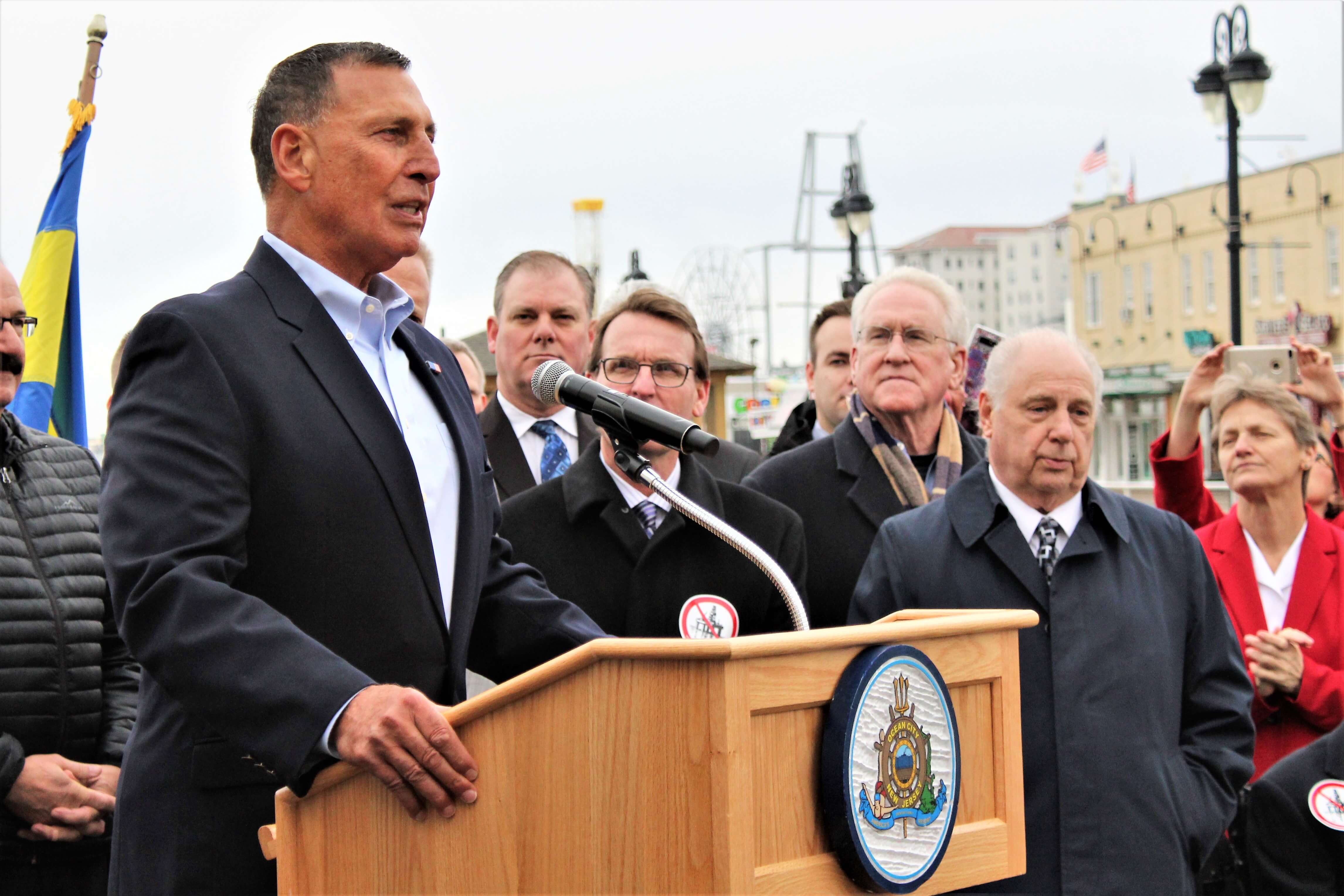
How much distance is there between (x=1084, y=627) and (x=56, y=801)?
2.59m

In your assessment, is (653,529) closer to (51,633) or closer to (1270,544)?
(51,633)

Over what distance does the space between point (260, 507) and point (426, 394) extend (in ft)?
1.53

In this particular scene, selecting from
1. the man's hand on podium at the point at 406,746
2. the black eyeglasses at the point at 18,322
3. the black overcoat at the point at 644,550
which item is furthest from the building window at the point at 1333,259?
the man's hand on podium at the point at 406,746

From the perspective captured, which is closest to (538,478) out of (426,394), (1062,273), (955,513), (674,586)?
(674,586)

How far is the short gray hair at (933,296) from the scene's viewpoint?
4.66m

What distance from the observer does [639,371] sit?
4012 millimetres

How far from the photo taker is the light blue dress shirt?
241 cm

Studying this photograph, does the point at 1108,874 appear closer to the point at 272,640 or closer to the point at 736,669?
the point at 736,669

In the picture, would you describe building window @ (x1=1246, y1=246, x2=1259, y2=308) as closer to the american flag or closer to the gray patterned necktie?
the american flag

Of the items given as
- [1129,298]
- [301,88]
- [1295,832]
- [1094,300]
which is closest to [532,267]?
[301,88]

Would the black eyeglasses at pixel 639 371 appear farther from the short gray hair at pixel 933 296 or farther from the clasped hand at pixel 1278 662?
the clasped hand at pixel 1278 662

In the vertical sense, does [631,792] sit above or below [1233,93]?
below

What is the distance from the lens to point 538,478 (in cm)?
506

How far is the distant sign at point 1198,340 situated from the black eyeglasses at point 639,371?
143 ft
